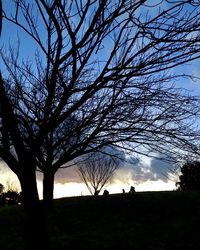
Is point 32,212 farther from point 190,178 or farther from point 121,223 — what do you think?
point 190,178

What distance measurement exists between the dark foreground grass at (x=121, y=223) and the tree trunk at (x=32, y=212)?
499 centimetres

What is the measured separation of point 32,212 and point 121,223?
8.38 metres

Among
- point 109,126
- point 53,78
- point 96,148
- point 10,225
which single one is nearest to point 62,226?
point 10,225

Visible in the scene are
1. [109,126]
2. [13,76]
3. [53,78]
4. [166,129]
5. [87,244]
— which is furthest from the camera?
[13,76]

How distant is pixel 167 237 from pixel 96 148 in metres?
3.76

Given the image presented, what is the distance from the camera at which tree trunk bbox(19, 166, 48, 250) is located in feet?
27.0

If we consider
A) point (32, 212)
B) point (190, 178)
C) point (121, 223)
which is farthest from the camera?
point (190, 178)

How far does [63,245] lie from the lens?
1352cm

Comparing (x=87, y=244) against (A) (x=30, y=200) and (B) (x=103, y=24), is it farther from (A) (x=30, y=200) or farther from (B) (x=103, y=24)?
(B) (x=103, y=24)

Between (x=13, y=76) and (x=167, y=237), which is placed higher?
(x=13, y=76)

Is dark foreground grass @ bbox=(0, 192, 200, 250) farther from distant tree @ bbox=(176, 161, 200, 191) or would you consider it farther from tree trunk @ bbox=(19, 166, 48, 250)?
distant tree @ bbox=(176, 161, 200, 191)

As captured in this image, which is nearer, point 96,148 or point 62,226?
point 96,148

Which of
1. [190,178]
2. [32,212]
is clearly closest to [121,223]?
[32,212]

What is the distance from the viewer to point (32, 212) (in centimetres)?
830
